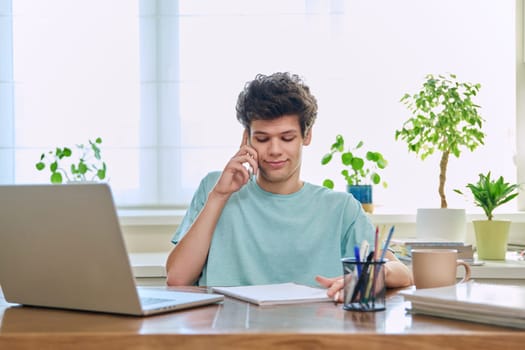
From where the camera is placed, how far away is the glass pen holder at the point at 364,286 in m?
1.38

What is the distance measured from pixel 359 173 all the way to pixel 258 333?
86.3 inches

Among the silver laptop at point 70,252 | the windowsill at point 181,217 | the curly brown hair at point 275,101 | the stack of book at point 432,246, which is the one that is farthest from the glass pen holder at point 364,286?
the windowsill at point 181,217

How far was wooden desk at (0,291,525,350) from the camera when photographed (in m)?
1.14

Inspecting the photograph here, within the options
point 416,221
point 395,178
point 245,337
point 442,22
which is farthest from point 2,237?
point 442,22

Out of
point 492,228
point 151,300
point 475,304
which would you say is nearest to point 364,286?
point 475,304

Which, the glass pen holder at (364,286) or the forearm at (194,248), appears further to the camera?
the forearm at (194,248)

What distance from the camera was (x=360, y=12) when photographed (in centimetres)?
340

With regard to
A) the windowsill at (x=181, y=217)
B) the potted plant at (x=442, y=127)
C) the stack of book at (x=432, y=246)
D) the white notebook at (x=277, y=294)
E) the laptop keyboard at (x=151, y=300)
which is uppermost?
the potted plant at (x=442, y=127)

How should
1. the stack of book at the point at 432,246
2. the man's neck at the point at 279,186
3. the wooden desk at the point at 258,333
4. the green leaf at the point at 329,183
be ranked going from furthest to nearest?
1. the green leaf at the point at 329,183
2. the stack of book at the point at 432,246
3. the man's neck at the point at 279,186
4. the wooden desk at the point at 258,333

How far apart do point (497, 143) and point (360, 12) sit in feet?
2.69

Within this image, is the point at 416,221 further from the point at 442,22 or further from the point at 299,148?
the point at 299,148

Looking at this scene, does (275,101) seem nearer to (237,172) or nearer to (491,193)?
(237,172)

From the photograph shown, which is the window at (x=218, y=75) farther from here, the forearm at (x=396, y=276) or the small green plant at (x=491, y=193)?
the forearm at (x=396, y=276)

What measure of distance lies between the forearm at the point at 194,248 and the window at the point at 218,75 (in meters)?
1.29
